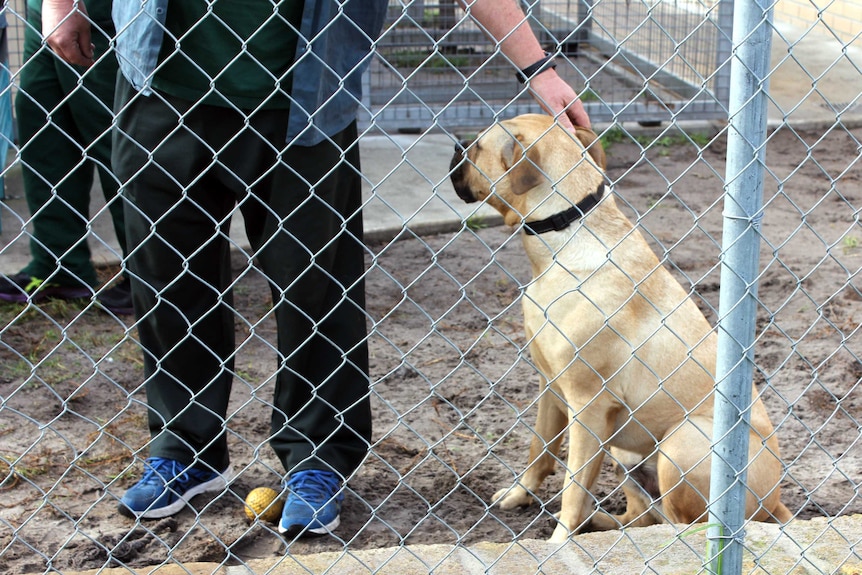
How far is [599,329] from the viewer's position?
2.99 metres

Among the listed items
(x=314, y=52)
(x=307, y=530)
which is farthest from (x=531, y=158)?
(x=307, y=530)

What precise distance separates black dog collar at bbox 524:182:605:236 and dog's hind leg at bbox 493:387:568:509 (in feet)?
1.94

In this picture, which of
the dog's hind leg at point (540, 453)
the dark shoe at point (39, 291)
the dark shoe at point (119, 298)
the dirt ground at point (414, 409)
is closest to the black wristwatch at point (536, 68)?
the dirt ground at point (414, 409)

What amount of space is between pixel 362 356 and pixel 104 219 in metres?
3.15

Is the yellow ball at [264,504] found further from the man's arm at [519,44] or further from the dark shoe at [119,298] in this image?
the dark shoe at [119,298]

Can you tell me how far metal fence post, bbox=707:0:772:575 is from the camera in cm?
210

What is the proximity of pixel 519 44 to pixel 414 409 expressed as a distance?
124cm

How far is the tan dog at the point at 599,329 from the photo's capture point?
2986 millimetres

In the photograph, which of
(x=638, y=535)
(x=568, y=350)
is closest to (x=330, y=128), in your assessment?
(x=568, y=350)

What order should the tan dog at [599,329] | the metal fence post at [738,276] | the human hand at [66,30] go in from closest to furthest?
→ the metal fence post at [738,276] < the human hand at [66,30] < the tan dog at [599,329]

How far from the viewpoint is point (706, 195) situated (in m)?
6.37

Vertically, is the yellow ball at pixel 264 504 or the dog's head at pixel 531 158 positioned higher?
the dog's head at pixel 531 158

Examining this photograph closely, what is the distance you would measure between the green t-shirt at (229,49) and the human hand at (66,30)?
0.28m

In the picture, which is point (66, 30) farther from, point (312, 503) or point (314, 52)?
point (312, 503)
